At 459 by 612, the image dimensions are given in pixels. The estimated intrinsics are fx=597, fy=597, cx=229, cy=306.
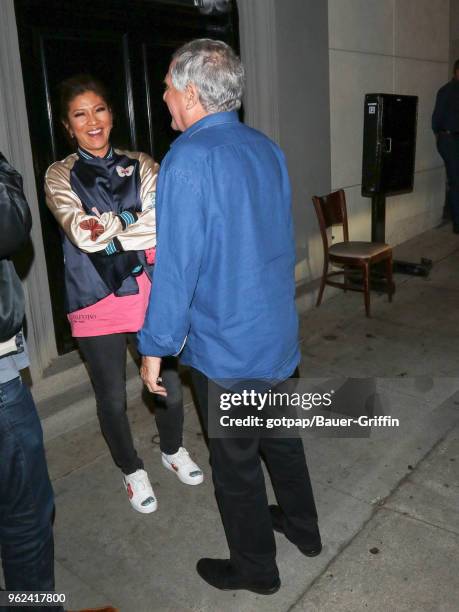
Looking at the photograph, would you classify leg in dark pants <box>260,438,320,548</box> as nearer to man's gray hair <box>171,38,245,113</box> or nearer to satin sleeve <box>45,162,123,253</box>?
satin sleeve <box>45,162,123,253</box>

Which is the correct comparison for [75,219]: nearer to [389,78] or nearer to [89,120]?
[89,120]

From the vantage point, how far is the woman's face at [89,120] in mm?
2412

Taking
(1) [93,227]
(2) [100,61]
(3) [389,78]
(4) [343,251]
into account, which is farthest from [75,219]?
(3) [389,78]

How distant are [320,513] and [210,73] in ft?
6.08

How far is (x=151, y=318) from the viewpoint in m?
1.82

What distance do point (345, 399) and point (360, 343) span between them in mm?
941

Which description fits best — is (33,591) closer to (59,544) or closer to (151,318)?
(59,544)

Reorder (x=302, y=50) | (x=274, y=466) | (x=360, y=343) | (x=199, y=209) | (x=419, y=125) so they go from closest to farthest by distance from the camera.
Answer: (x=199, y=209) → (x=274, y=466) → (x=360, y=343) → (x=302, y=50) → (x=419, y=125)

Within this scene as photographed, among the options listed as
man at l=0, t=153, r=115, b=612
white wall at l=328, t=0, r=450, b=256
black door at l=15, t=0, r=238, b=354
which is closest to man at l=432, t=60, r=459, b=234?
white wall at l=328, t=0, r=450, b=256

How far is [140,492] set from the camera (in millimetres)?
2666

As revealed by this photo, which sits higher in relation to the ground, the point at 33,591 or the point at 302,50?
the point at 302,50

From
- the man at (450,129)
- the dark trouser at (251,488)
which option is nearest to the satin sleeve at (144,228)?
the dark trouser at (251,488)

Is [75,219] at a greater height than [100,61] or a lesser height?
Result: lesser

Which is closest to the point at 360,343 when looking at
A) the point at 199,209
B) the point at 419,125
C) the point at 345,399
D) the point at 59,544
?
the point at 345,399
